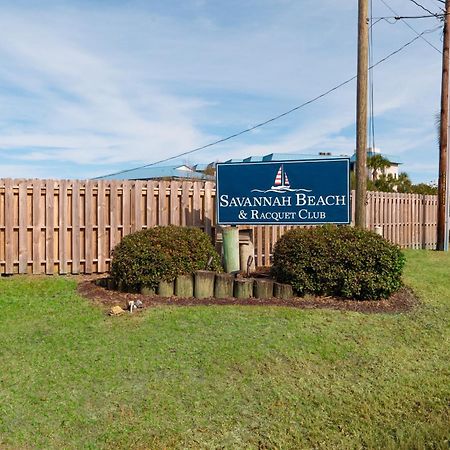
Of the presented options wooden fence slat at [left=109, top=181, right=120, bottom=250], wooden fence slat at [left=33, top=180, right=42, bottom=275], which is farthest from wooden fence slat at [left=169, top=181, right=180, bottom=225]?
wooden fence slat at [left=33, top=180, right=42, bottom=275]

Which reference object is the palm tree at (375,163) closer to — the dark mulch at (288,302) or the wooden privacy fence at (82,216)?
the wooden privacy fence at (82,216)

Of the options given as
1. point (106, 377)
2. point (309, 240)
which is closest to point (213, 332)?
point (106, 377)

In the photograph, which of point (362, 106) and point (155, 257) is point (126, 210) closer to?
point (155, 257)

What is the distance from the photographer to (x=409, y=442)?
3771 mm

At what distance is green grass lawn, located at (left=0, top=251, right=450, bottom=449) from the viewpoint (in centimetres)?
387

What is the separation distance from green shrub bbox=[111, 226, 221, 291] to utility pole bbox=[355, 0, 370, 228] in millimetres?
3232

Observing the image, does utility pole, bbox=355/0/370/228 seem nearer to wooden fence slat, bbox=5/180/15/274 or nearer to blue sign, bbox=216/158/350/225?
blue sign, bbox=216/158/350/225

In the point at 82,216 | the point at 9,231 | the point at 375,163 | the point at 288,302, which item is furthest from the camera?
the point at 375,163

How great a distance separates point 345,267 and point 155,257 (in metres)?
2.93

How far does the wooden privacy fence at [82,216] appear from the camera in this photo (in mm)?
9484

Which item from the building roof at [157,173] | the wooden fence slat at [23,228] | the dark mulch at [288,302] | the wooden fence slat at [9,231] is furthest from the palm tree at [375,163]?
the wooden fence slat at [9,231]

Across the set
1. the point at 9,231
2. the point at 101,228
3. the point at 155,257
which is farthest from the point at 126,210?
the point at 155,257

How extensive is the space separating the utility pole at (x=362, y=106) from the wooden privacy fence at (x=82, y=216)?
2726mm

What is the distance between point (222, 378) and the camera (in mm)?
4785
